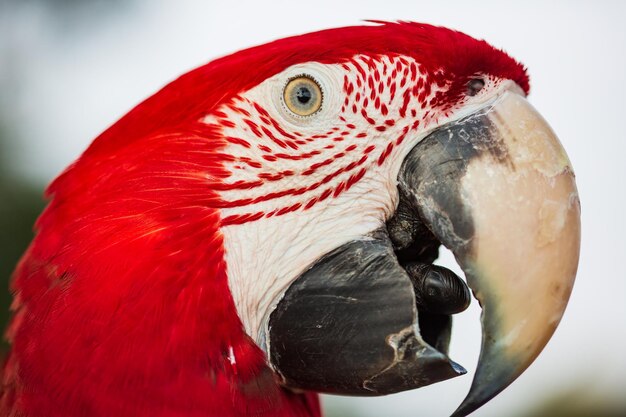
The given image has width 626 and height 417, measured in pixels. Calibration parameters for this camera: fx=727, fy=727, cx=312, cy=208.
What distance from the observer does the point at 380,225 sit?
125 centimetres

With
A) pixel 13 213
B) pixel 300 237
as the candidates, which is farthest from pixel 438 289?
pixel 13 213

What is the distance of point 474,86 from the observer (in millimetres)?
1292

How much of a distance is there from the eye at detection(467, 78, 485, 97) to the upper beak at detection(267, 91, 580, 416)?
5 cm

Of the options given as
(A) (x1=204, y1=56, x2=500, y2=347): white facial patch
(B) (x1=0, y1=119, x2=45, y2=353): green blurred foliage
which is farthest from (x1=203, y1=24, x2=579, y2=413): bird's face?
(B) (x1=0, y1=119, x2=45, y2=353): green blurred foliage

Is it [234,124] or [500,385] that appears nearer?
[500,385]

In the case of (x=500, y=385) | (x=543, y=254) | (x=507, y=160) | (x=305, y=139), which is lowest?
(x=500, y=385)

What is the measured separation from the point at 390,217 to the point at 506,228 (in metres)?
0.20

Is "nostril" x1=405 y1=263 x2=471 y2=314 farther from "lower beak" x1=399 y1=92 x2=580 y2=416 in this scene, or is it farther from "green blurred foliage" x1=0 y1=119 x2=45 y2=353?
"green blurred foliage" x1=0 y1=119 x2=45 y2=353

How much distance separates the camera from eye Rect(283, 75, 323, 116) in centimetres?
128

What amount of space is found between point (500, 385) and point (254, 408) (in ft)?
1.36

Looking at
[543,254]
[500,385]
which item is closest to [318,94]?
[543,254]

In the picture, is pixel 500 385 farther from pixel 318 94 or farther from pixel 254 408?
pixel 318 94

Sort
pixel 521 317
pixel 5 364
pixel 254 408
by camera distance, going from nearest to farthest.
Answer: pixel 521 317 → pixel 254 408 → pixel 5 364

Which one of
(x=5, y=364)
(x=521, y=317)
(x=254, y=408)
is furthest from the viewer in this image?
(x=5, y=364)
